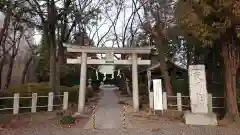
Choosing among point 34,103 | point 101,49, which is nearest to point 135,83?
point 101,49

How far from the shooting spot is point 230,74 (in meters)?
11.3

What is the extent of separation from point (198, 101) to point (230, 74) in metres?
1.90

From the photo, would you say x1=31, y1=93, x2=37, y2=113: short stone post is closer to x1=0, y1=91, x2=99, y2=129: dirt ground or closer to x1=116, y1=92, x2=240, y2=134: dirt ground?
x1=0, y1=91, x2=99, y2=129: dirt ground

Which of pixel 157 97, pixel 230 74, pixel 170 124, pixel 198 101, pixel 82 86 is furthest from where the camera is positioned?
pixel 82 86

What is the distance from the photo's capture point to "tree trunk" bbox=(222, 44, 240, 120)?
1108 centimetres

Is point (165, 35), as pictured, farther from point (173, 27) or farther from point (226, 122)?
point (226, 122)

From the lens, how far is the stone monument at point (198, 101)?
11109mm

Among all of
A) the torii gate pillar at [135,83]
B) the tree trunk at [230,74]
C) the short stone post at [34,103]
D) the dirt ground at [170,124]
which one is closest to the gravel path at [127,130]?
the dirt ground at [170,124]

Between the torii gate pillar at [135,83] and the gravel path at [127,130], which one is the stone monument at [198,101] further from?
the torii gate pillar at [135,83]

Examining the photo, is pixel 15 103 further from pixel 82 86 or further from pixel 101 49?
pixel 101 49

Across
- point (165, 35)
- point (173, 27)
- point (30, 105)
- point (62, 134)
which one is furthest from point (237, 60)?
point (30, 105)

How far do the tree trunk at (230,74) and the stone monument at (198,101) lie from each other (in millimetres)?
885

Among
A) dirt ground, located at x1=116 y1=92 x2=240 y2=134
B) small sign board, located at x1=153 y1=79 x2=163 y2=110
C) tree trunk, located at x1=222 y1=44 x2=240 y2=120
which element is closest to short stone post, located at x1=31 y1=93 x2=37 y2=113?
dirt ground, located at x1=116 y1=92 x2=240 y2=134

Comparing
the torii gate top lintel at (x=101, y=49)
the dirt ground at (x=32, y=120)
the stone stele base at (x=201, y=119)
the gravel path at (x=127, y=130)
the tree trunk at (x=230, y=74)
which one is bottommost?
the gravel path at (x=127, y=130)
